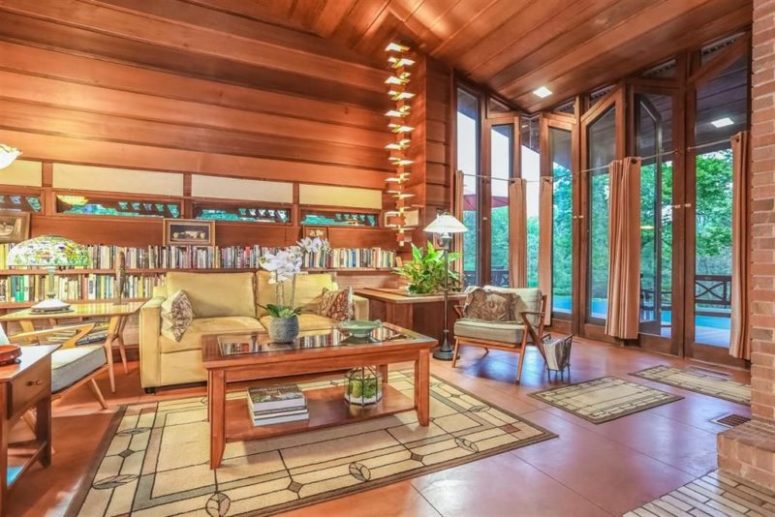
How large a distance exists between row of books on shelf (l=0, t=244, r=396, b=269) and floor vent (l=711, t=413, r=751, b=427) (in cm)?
368

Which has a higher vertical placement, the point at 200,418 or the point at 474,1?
the point at 474,1

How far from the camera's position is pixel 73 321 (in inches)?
160

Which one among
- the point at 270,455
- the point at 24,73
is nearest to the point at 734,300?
the point at 270,455

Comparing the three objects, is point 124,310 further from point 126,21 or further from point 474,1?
point 474,1

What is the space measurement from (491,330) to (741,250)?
2452 mm

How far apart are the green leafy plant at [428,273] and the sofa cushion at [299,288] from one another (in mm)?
926

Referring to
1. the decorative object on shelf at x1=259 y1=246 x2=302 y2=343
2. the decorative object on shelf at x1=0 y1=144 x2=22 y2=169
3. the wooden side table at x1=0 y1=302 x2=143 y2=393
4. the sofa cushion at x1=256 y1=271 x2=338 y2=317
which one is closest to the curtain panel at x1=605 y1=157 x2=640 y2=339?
the sofa cushion at x1=256 y1=271 x2=338 y2=317

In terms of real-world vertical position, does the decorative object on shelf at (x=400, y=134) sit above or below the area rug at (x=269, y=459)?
above

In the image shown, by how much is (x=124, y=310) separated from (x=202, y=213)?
1609 mm

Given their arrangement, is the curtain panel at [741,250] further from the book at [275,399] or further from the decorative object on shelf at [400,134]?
the book at [275,399]

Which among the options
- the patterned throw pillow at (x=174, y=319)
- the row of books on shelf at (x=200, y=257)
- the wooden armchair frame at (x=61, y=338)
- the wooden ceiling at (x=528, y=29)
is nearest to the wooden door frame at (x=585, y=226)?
the wooden ceiling at (x=528, y=29)

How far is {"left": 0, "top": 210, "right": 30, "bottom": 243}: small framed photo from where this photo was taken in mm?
3791

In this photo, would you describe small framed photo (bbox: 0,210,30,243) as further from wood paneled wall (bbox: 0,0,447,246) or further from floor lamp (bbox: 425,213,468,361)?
floor lamp (bbox: 425,213,468,361)

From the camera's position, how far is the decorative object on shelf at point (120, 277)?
401 cm
